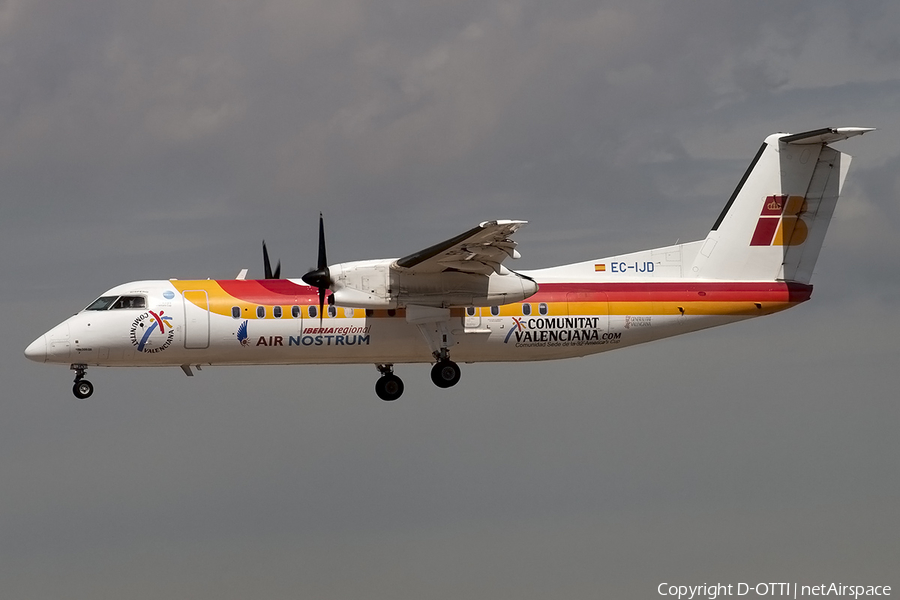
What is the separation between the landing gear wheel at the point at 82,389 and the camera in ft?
75.4

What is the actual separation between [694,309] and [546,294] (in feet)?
10.9

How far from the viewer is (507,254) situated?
2205cm

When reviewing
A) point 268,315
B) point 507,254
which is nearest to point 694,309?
point 507,254

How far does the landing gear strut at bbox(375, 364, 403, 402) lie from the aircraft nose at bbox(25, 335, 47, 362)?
23.1 ft

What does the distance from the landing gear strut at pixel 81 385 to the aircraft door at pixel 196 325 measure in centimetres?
228

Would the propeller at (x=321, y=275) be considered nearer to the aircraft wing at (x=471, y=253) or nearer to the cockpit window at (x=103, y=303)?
the aircraft wing at (x=471, y=253)

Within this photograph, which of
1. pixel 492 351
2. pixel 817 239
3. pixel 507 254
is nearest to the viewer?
pixel 507 254

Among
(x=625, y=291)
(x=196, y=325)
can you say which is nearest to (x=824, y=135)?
(x=625, y=291)

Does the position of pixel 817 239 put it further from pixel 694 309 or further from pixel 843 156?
pixel 694 309

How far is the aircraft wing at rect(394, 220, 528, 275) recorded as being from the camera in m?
20.8

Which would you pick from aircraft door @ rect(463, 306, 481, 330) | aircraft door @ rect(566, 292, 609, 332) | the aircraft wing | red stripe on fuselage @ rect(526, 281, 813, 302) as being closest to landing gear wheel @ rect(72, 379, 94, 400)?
the aircraft wing

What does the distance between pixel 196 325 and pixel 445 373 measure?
5270mm

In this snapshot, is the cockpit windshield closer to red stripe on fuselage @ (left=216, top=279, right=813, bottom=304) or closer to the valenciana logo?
the valenciana logo

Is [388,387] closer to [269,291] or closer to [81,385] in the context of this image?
[269,291]
